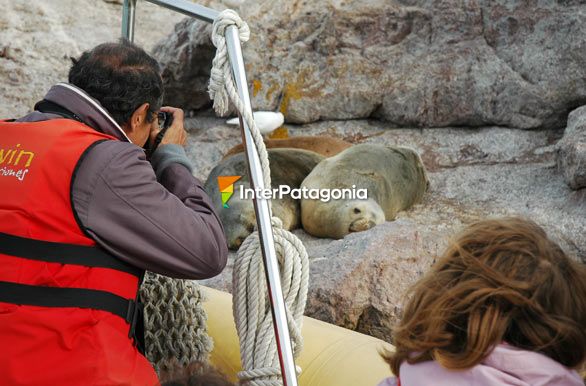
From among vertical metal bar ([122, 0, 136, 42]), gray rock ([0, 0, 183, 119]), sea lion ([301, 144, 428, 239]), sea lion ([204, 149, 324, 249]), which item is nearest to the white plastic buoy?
sea lion ([204, 149, 324, 249])

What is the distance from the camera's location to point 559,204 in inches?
187

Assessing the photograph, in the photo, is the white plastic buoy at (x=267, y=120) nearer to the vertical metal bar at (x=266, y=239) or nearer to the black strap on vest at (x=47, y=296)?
the vertical metal bar at (x=266, y=239)

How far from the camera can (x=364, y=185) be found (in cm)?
532

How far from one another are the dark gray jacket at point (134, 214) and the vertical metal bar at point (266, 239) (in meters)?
0.15

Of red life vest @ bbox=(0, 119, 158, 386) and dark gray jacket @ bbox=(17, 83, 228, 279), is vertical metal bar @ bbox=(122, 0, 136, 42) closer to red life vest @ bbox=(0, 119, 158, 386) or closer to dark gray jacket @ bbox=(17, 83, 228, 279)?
dark gray jacket @ bbox=(17, 83, 228, 279)

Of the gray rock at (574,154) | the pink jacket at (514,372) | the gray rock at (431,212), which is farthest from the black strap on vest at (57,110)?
the gray rock at (574,154)

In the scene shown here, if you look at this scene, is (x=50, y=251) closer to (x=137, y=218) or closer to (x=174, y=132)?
(x=137, y=218)

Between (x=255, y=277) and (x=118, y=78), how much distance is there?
622 mm

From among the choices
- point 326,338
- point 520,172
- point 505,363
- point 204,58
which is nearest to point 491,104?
point 520,172

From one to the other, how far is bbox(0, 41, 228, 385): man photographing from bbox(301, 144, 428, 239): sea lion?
10.1 feet

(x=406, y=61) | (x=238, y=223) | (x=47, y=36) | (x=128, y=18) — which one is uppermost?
(x=128, y=18)

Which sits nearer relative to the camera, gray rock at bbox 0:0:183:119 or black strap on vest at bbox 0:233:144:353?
black strap on vest at bbox 0:233:144:353

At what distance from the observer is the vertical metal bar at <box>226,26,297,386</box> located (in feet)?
5.52

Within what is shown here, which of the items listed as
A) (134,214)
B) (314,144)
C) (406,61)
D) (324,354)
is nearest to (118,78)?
(134,214)
